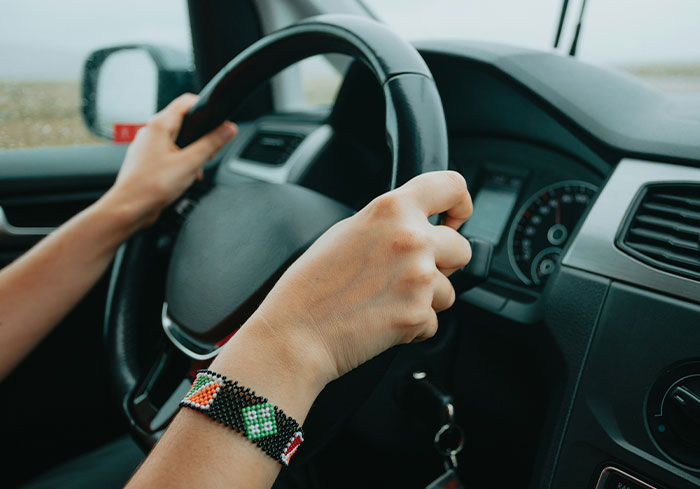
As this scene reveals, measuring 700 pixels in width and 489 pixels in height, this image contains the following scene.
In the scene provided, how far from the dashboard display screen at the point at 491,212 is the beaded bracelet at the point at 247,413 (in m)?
0.67

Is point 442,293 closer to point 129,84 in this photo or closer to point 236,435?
point 236,435

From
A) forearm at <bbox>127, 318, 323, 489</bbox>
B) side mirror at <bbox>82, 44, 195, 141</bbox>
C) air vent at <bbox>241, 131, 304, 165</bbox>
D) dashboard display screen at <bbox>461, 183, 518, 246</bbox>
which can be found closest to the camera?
forearm at <bbox>127, 318, 323, 489</bbox>

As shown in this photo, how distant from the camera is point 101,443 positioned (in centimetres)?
137

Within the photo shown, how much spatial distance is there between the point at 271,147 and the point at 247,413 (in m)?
1.08

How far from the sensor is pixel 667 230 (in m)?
0.65

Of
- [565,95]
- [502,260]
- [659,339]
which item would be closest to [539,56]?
[565,95]

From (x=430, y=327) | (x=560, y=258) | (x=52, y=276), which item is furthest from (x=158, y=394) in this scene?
(x=560, y=258)

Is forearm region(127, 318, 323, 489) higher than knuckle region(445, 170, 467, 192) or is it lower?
lower

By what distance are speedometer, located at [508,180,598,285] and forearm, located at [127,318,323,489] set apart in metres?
0.61

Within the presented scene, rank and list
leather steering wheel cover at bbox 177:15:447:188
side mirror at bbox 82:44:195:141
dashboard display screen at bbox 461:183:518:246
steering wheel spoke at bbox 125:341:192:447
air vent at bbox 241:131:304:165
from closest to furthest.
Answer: leather steering wheel cover at bbox 177:15:447:188, steering wheel spoke at bbox 125:341:192:447, dashboard display screen at bbox 461:183:518:246, air vent at bbox 241:131:304:165, side mirror at bbox 82:44:195:141

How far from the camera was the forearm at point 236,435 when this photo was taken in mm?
417

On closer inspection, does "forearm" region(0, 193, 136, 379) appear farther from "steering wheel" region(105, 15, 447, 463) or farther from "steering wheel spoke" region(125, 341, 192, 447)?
"steering wheel spoke" region(125, 341, 192, 447)

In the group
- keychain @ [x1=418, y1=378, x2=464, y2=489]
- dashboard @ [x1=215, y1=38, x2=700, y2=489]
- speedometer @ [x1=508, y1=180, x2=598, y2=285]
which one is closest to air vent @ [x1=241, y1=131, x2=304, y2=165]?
dashboard @ [x1=215, y1=38, x2=700, y2=489]

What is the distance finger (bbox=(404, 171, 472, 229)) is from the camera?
0.48 m
